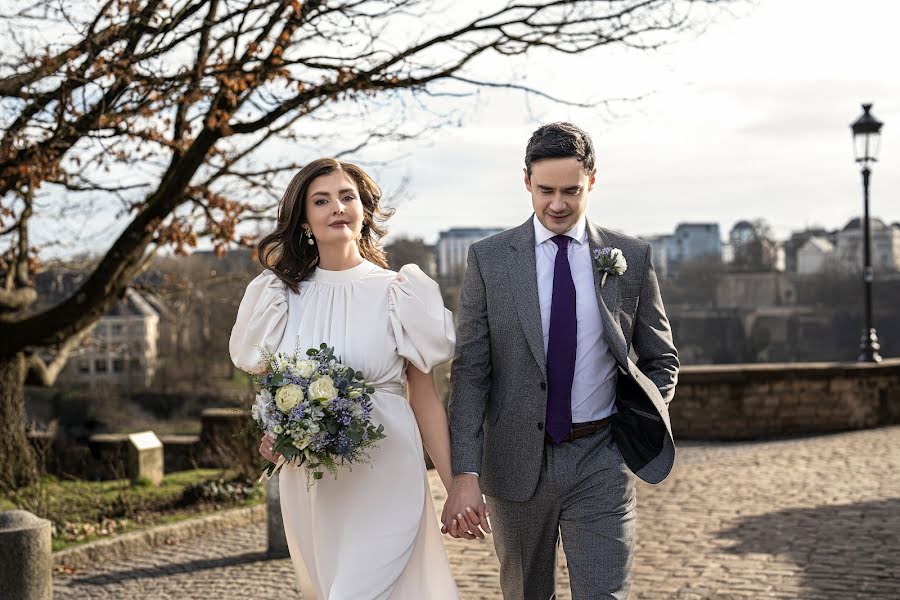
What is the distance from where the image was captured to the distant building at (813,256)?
7806cm

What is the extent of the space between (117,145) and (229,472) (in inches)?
144

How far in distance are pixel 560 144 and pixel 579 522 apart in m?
1.22

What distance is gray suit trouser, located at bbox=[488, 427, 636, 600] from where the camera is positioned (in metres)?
3.53

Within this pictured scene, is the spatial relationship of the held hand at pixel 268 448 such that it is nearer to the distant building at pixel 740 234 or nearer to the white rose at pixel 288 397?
the white rose at pixel 288 397

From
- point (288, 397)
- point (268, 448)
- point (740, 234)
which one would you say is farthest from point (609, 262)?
point (740, 234)

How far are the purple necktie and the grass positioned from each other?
5.97 metres

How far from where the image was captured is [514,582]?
3801 millimetres

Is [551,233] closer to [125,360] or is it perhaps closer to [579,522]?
[579,522]

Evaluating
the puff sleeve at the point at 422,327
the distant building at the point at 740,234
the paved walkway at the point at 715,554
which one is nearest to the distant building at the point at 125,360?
the distant building at the point at 740,234

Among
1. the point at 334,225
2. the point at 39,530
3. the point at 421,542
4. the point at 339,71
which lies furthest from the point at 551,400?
the point at 339,71

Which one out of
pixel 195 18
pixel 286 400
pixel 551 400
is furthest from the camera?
pixel 195 18

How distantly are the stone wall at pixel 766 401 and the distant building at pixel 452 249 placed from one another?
25720 millimetres

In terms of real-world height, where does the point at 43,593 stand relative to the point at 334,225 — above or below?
below

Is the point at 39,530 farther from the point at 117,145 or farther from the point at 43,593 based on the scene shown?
the point at 117,145
